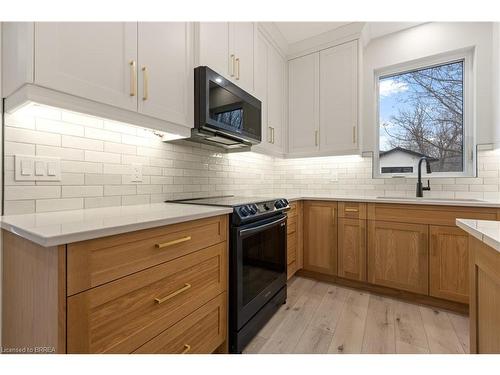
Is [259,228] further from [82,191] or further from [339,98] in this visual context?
[339,98]

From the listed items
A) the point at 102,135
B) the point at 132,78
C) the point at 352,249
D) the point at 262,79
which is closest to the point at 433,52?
the point at 262,79

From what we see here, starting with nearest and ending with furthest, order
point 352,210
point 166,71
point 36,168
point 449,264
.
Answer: point 36,168 < point 166,71 < point 449,264 < point 352,210

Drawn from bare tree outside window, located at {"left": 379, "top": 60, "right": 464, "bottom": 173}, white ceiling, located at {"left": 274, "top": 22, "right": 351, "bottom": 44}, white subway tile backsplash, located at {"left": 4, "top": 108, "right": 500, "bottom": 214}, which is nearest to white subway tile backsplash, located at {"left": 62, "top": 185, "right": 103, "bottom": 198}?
white subway tile backsplash, located at {"left": 4, "top": 108, "right": 500, "bottom": 214}

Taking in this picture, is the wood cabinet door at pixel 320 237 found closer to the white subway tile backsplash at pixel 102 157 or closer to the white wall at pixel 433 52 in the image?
the white wall at pixel 433 52

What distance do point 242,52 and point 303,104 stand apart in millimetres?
1096

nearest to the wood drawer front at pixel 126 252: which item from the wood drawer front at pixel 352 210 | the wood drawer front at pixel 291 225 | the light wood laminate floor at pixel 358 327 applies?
the light wood laminate floor at pixel 358 327

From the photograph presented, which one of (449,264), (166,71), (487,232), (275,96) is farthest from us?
(275,96)

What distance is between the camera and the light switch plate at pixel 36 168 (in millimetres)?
1075

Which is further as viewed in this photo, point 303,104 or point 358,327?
point 303,104

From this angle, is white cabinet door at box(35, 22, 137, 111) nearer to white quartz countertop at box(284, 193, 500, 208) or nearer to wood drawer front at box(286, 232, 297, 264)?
white quartz countertop at box(284, 193, 500, 208)

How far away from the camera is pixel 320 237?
96.2 inches

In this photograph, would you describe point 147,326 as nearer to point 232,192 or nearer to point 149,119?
point 149,119

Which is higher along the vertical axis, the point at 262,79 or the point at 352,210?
the point at 262,79
